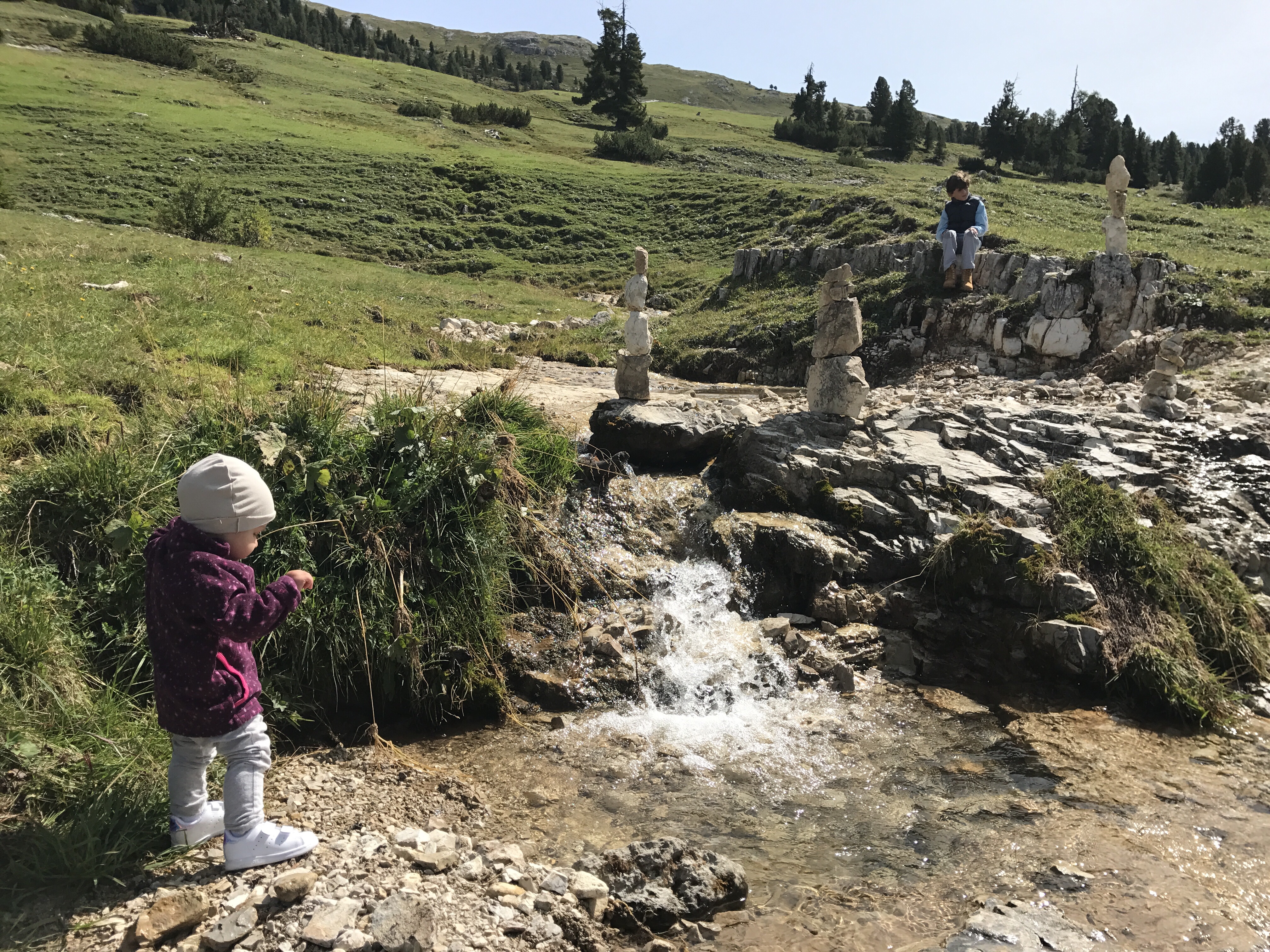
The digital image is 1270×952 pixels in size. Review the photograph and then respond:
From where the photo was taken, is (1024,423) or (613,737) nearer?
(613,737)

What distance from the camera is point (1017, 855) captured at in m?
5.95

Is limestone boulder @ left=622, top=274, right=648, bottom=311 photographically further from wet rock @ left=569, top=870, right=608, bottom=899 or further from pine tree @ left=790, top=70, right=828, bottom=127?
pine tree @ left=790, top=70, right=828, bottom=127

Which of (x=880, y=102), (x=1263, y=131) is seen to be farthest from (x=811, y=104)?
(x=1263, y=131)

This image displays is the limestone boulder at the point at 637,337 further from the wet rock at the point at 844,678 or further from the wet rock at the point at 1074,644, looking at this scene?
the wet rock at the point at 1074,644

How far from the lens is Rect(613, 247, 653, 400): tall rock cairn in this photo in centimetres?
1217

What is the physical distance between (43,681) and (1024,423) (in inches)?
487

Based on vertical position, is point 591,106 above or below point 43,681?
above

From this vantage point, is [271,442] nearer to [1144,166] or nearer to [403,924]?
[403,924]

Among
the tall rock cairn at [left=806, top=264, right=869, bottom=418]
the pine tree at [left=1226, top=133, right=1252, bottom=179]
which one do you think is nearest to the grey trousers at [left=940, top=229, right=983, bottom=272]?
the tall rock cairn at [left=806, top=264, right=869, bottom=418]

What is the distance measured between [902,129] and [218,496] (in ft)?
255

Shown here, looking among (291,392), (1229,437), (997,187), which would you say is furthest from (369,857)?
(997,187)

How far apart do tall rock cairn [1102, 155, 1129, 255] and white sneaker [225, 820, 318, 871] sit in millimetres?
17771

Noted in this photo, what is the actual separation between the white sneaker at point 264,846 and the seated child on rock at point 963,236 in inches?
676

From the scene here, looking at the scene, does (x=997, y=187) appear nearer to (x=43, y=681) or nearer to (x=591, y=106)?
(x=43, y=681)
